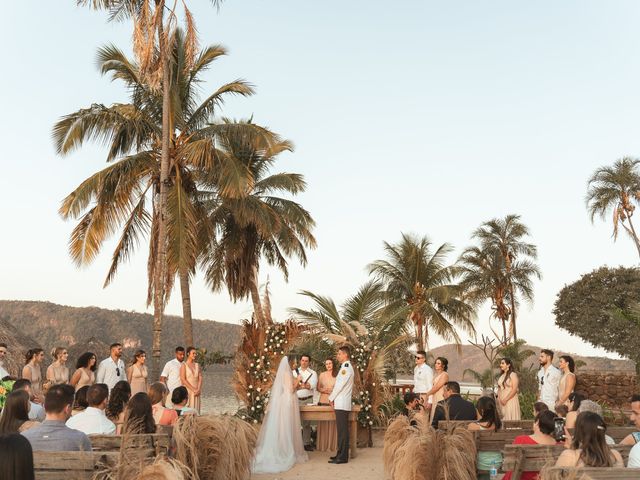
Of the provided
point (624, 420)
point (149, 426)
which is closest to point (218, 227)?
point (624, 420)

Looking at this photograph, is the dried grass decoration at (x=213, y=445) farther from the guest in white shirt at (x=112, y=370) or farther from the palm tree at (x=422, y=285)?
the palm tree at (x=422, y=285)

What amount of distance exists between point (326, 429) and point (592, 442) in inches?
317

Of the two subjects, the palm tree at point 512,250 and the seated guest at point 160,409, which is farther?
the palm tree at point 512,250

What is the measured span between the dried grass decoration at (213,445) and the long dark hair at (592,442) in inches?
153

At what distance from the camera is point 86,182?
19.7m

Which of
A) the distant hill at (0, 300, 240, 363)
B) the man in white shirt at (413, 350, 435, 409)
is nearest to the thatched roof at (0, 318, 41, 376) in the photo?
the man in white shirt at (413, 350, 435, 409)

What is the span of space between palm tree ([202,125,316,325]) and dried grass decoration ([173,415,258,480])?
1795 centimetres

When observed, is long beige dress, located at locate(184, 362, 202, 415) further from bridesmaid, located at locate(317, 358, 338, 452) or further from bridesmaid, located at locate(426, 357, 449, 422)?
bridesmaid, located at locate(426, 357, 449, 422)

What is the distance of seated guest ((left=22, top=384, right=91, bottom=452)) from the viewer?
4953 millimetres

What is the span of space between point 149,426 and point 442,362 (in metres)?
6.05

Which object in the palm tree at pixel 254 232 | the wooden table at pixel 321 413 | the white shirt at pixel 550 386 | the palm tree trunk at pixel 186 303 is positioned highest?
the palm tree at pixel 254 232

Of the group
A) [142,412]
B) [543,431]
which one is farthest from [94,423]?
[543,431]

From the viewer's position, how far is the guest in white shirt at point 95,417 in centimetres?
640

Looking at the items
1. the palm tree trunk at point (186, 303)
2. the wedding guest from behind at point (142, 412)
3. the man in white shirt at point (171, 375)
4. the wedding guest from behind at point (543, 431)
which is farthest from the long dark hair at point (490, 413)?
the palm tree trunk at point (186, 303)
